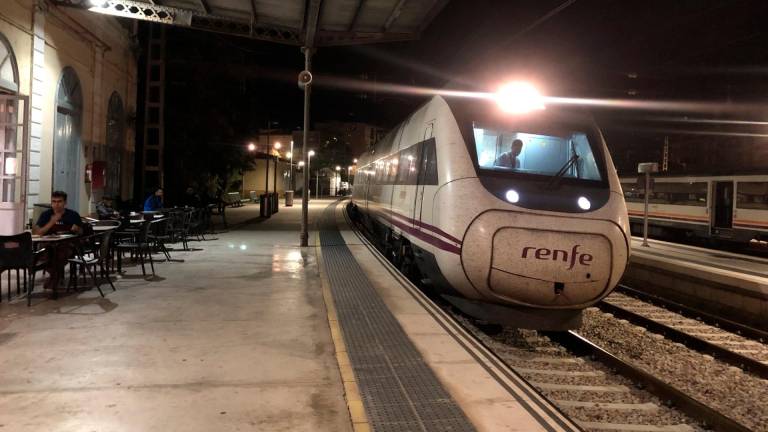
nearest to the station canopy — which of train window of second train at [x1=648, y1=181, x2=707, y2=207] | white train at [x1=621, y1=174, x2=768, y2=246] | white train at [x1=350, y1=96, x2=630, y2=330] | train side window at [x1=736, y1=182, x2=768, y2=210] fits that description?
white train at [x1=350, y1=96, x2=630, y2=330]

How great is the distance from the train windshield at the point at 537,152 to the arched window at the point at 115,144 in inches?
511

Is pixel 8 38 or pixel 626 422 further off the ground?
pixel 8 38

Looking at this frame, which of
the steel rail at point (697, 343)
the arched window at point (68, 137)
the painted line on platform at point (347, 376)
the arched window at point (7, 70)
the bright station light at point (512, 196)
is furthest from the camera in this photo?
the arched window at point (68, 137)

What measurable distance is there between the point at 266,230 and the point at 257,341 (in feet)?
41.6

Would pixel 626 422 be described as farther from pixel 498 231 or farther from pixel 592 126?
pixel 592 126

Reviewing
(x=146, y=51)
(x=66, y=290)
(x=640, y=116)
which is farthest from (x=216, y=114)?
(x=640, y=116)

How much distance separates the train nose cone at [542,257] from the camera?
5934mm

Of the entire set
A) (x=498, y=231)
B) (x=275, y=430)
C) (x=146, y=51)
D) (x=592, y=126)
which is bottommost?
(x=275, y=430)

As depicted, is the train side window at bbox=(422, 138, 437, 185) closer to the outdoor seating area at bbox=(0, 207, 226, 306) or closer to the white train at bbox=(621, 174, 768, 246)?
the outdoor seating area at bbox=(0, 207, 226, 306)

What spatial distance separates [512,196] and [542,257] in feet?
2.54

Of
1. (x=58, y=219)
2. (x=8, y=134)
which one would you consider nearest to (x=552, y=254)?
(x=58, y=219)

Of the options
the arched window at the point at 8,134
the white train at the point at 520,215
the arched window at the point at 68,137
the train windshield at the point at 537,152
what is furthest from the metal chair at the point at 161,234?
the train windshield at the point at 537,152

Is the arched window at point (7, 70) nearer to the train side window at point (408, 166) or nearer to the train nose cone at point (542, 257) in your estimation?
the train side window at point (408, 166)

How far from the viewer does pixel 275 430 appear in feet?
11.6
